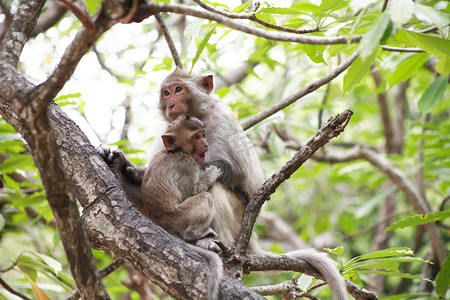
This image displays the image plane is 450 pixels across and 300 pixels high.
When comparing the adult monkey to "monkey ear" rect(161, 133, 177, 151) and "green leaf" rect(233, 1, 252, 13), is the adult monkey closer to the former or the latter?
"monkey ear" rect(161, 133, 177, 151)

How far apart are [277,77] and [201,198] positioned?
801cm

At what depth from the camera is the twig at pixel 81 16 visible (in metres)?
2.05

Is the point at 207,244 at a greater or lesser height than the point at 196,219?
lesser

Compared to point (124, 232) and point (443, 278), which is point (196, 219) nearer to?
point (124, 232)

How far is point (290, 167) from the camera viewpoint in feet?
10.4

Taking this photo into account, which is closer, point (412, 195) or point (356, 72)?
point (356, 72)

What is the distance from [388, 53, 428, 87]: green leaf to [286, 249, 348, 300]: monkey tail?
1651 millimetres

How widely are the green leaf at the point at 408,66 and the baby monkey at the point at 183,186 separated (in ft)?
6.04

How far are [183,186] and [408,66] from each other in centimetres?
226

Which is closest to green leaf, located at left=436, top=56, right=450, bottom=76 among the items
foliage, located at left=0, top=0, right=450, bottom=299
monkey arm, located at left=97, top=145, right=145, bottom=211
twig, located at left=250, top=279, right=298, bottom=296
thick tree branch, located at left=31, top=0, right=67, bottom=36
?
foliage, located at left=0, top=0, right=450, bottom=299

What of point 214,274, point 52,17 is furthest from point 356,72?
point 52,17

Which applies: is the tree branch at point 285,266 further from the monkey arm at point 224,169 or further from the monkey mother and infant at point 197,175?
the monkey arm at point 224,169

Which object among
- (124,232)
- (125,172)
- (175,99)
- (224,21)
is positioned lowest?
(124,232)

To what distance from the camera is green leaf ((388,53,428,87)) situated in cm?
420
